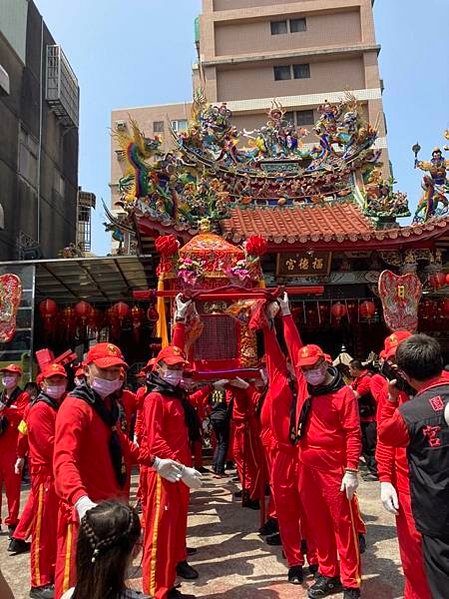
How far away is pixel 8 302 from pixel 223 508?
5.10m

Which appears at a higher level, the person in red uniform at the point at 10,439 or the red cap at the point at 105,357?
the red cap at the point at 105,357

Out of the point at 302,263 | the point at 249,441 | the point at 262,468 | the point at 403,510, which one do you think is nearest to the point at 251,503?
the point at 262,468

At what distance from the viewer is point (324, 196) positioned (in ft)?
37.6

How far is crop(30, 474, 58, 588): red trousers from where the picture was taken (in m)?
3.99

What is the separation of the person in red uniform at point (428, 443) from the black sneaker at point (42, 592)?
2866 millimetres

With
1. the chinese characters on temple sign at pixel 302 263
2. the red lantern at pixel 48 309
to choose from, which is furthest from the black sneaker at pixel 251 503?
the red lantern at pixel 48 309

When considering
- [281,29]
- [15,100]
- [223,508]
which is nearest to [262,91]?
[281,29]

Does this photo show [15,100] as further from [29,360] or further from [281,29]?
[281,29]

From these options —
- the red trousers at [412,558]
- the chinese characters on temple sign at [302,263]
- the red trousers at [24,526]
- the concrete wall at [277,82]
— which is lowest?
the red trousers at [24,526]

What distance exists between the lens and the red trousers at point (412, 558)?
115 inches

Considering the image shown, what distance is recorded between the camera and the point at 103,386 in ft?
10.4

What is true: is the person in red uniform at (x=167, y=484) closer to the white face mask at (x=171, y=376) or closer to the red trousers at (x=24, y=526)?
the white face mask at (x=171, y=376)

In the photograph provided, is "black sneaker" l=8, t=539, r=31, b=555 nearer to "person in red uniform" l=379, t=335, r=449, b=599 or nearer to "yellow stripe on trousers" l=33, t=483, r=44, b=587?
"yellow stripe on trousers" l=33, t=483, r=44, b=587

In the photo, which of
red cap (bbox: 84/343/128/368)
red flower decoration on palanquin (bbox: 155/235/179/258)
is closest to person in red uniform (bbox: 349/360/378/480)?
red flower decoration on palanquin (bbox: 155/235/179/258)
